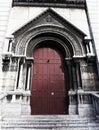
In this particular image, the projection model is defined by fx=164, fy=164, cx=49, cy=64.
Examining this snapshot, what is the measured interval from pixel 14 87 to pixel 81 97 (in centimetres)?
258

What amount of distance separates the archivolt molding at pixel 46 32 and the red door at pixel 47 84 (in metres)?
0.73

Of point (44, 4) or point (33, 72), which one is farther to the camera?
point (44, 4)

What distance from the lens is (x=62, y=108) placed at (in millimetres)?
6586

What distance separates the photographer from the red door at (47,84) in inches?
260

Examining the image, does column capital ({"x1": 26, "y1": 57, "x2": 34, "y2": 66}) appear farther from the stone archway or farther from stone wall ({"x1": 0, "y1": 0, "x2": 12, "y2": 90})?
stone wall ({"x1": 0, "y1": 0, "x2": 12, "y2": 90})

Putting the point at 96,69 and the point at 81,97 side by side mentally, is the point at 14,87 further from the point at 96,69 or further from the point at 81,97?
the point at 96,69

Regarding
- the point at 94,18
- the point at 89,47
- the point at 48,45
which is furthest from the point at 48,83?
the point at 94,18

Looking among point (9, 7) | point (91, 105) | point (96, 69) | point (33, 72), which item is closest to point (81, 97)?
point (91, 105)

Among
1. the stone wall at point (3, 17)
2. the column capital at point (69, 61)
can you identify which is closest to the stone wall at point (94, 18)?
the column capital at point (69, 61)

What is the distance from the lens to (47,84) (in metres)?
6.98

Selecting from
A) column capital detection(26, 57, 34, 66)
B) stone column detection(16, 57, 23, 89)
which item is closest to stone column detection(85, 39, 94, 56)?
column capital detection(26, 57, 34, 66)

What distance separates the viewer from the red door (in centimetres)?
661

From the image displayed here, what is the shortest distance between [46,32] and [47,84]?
7.94 ft

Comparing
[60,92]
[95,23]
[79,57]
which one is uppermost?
[95,23]
